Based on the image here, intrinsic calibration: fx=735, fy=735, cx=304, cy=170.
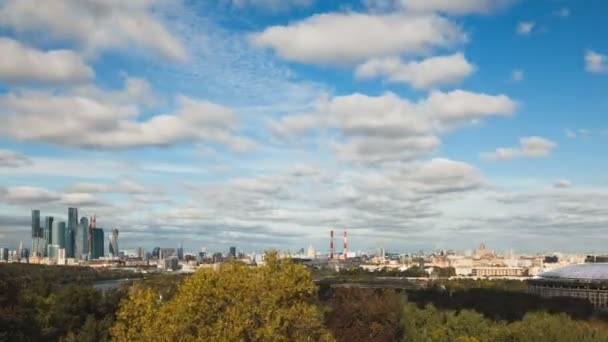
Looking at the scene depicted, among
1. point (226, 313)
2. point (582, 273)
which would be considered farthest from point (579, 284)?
point (226, 313)

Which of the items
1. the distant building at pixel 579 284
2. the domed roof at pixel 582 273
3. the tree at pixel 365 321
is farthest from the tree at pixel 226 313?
the domed roof at pixel 582 273

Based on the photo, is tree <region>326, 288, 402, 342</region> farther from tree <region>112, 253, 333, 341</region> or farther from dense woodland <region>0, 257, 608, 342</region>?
tree <region>112, 253, 333, 341</region>

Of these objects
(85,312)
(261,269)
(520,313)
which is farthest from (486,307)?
(261,269)

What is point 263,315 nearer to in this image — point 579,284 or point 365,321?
point 365,321

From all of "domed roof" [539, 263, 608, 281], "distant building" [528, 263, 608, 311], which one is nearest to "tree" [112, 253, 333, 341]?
"distant building" [528, 263, 608, 311]

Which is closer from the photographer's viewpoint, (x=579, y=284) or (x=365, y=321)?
(x=365, y=321)

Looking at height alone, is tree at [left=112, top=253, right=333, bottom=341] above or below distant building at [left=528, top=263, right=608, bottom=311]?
above
